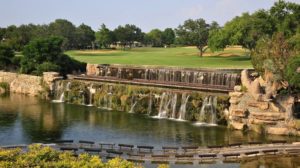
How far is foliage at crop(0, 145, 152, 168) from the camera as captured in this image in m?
24.3

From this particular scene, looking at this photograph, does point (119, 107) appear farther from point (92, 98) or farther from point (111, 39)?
point (111, 39)

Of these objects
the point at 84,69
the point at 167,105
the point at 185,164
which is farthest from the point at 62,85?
the point at 185,164

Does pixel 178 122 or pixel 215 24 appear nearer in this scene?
pixel 178 122

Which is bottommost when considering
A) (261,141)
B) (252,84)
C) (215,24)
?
(261,141)

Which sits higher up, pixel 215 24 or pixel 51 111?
pixel 215 24

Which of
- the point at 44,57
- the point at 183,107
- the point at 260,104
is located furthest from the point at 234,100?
the point at 44,57

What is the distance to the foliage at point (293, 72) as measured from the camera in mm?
50469

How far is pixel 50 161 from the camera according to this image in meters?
26.3

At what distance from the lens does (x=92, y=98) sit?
7231 centimetres

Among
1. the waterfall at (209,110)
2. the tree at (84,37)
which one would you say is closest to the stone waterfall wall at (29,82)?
the waterfall at (209,110)

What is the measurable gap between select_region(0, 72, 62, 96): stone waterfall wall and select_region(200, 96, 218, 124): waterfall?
3235cm

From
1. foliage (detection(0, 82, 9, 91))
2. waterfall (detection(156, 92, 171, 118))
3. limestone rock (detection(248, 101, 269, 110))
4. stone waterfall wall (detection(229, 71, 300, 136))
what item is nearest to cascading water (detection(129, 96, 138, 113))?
waterfall (detection(156, 92, 171, 118))

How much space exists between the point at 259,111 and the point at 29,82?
4806 cm

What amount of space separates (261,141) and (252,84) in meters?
8.70
